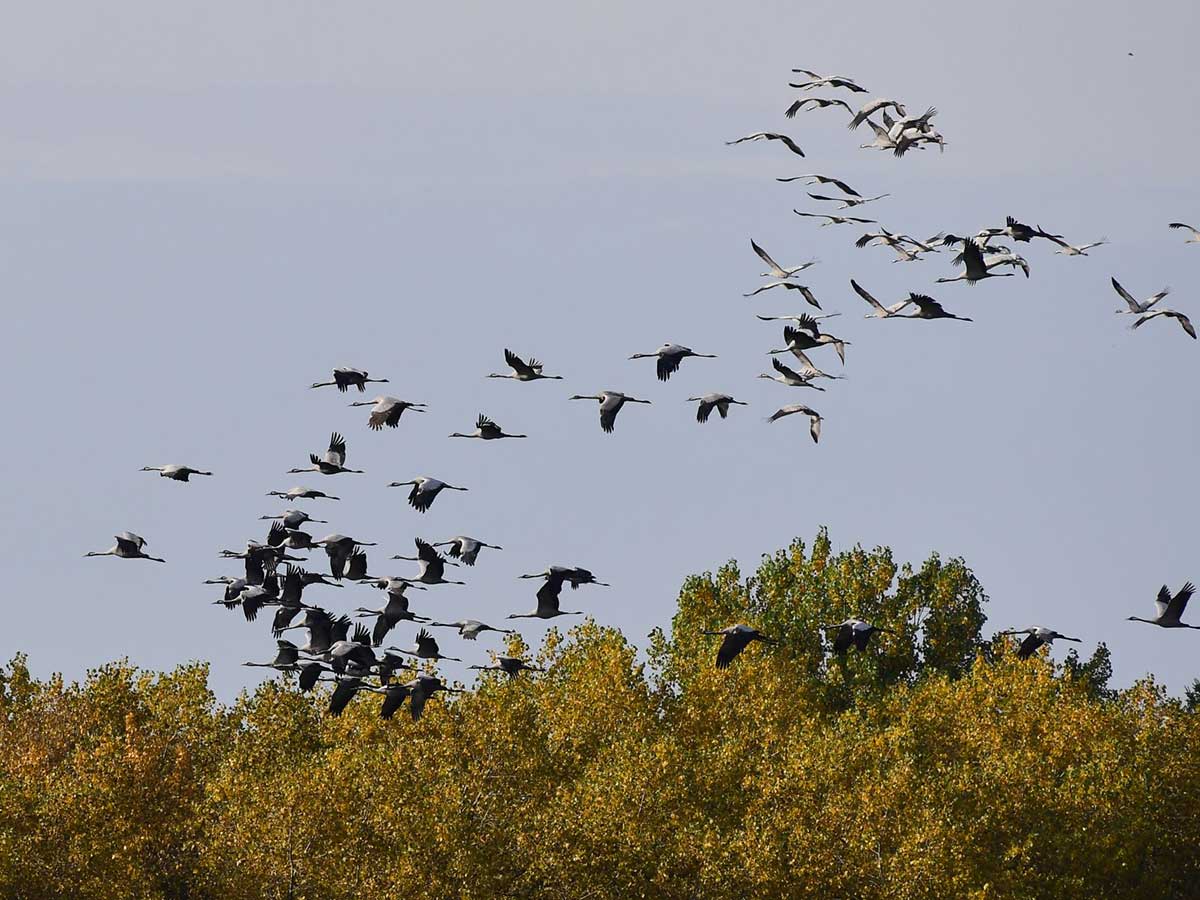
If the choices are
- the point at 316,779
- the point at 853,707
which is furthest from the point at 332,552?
the point at 853,707

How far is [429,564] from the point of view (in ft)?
183

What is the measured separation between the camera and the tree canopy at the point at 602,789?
58.5 metres

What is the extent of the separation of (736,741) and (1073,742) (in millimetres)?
10947

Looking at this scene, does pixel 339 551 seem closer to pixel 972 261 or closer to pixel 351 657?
pixel 351 657

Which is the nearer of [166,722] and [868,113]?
[868,113]

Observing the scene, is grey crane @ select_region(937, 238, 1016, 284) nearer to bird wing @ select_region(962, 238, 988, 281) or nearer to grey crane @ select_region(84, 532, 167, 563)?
bird wing @ select_region(962, 238, 988, 281)

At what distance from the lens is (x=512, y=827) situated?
194 ft

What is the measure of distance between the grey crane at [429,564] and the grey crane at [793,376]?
8.94m

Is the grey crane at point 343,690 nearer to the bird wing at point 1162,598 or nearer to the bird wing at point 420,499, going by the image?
the bird wing at point 420,499

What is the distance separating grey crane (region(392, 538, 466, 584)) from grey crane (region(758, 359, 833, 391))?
8942 mm

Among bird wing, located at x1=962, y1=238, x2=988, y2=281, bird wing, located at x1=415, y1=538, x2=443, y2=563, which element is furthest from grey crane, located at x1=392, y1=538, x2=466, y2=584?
bird wing, located at x1=962, y1=238, x2=988, y2=281

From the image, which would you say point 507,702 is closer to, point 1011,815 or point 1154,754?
point 1011,815

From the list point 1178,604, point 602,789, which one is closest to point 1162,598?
point 1178,604

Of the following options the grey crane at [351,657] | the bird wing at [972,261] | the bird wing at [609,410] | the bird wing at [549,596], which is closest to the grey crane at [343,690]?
the grey crane at [351,657]
